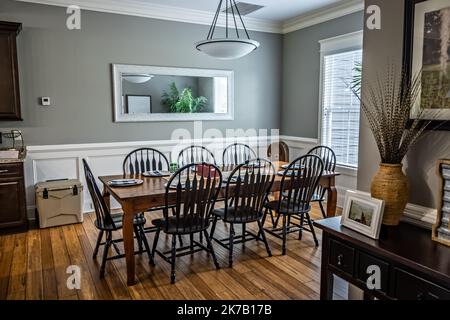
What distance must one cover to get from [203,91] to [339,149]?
88.5 inches

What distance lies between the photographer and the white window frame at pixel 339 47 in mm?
4684

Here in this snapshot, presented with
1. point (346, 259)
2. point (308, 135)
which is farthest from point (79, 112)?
point (346, 259)

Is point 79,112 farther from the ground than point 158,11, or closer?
closer

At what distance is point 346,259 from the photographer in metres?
1.73

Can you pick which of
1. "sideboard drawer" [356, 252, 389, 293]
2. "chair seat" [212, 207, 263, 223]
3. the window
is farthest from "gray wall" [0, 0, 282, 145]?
"sideboard drawer" [356, 252, 389, 293]

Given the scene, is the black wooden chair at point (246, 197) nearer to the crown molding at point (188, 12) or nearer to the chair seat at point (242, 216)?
the chair seat at point (242, 216)

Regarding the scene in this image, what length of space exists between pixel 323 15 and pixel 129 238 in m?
4.26

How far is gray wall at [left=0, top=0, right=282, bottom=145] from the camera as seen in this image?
14.5 feet

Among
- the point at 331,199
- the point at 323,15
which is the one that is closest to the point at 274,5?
the point at 323,15

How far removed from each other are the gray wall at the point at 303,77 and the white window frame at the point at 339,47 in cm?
8

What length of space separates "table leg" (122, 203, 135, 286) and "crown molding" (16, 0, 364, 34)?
3160mm

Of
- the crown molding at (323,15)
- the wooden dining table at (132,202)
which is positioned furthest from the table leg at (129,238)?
the crown molding at (323,15)

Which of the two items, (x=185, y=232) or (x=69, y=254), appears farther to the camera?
(x=69, y=254)

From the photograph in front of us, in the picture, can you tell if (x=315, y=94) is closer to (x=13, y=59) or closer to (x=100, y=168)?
(x=100, y=168)
